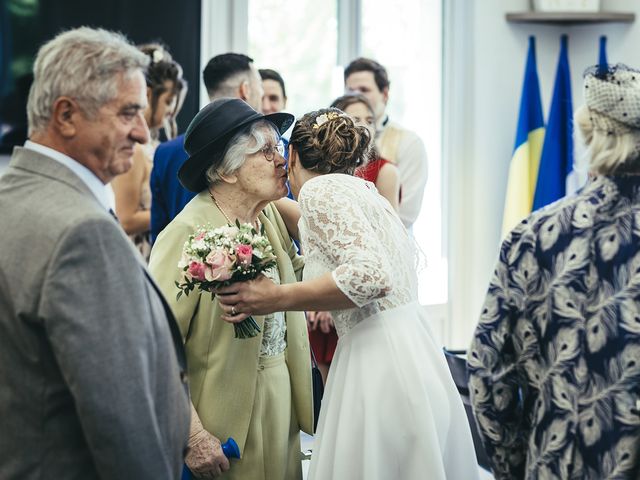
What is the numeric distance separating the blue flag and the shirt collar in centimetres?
448

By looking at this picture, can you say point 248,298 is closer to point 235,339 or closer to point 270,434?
point 235,339

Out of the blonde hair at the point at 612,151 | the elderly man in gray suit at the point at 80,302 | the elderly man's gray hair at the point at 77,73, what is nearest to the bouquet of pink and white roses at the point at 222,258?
the elderly man in gray suit at the point at 80,302

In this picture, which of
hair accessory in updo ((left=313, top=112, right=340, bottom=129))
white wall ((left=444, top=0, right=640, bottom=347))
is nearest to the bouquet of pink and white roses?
hair accessory in updo ((left=313, top=112, right=340, bottom=129))

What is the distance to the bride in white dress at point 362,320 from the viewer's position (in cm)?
218

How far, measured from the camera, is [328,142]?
238cm

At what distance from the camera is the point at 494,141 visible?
19.9 feet

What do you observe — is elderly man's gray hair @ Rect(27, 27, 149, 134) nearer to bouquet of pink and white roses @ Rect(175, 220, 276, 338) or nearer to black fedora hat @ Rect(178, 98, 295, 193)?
bouquet of pink and white roses @ Rect(175, 220, 276, 338)

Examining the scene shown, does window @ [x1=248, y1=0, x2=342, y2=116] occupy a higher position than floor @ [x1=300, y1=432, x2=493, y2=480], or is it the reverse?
window @ [x1=248, y1=0, x2=342, y2=116]

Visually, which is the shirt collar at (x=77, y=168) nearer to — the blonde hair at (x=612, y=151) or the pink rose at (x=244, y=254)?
the pink rose at (x=244, y=254)

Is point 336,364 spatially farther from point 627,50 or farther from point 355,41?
point 627,50

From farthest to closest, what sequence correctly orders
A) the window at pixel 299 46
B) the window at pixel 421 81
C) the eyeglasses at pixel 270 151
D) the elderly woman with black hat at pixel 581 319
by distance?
1. the window at pixel 421 81
2. the window at pixel 299 46
3. the eyeglasses at pixel 270 151
4. the elderly woman with black hat at pixel 581 319

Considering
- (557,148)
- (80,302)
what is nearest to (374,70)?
(557,148)

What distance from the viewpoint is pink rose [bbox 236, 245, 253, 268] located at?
2133 millimetres

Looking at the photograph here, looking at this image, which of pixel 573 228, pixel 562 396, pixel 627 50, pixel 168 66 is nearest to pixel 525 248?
pixel 573 228
